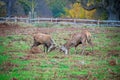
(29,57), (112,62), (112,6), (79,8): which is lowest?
(112,62)

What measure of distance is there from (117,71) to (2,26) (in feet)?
85.7

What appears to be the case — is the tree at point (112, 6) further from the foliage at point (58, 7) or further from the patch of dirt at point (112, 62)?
the foliage at point (58, 7)

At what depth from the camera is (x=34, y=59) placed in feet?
63.0

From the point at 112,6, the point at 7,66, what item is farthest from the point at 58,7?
the point at 7,66

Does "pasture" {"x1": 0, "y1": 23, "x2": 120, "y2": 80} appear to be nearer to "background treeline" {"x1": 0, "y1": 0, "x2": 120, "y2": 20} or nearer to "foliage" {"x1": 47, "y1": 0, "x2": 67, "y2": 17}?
"background treeline" {"x1": 0, "y1": 0, "x2": 120, "y2": 20}

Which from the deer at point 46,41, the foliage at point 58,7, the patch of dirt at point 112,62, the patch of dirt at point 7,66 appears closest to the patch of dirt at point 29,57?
the deer at point 46,41

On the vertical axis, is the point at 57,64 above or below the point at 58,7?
below

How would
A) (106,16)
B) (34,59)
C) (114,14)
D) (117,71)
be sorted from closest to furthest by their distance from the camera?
(117,71) → (34,59) → (114,14) → (106,16)

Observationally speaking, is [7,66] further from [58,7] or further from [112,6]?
[58,7]

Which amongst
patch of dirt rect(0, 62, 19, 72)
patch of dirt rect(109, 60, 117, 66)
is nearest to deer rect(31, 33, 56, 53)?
patch of dirt rect(109, 60, 117, 66)

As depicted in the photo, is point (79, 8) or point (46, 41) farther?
point (79, 8)

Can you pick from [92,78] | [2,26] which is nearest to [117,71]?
[92,78]

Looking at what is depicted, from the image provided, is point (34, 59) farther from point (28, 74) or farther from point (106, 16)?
point (106, 16)

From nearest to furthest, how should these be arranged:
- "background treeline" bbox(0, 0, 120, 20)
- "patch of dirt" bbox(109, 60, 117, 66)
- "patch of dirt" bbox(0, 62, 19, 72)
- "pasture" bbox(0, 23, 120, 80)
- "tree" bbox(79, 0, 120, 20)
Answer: "pasture" bbox(0, 23, 120, 80)
"patch of dirt" bbox(0, 62, 19, 72)
"patch of dirt" bbox(109, 60, 117, 66)
"tree" bbox(79, 0, 120, 20)
"background treeline" bbox(0, 0, 120, 20)
